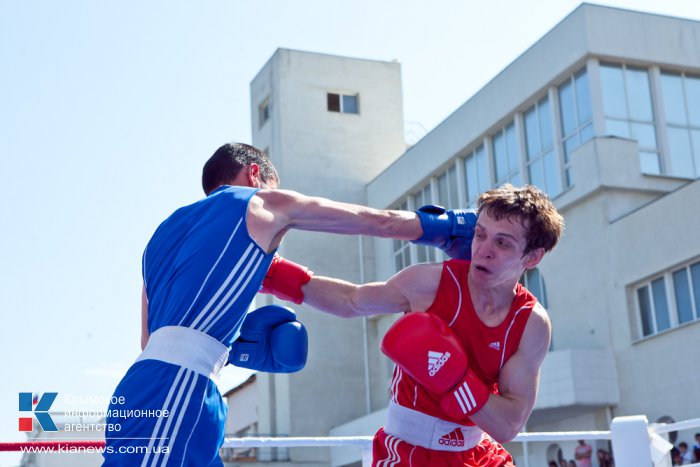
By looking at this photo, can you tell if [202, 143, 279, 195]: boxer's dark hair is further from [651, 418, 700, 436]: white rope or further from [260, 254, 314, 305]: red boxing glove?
[651, 418, 700, 436]: white rope

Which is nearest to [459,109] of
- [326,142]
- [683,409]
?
[326,142]

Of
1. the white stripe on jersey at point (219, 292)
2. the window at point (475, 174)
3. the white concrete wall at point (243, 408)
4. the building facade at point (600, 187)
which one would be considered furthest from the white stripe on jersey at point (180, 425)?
the white concrete wall at point (243, 408)

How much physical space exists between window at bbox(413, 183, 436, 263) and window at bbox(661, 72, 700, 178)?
257 inches

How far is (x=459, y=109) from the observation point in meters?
21.8

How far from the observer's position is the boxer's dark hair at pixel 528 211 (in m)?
3.28

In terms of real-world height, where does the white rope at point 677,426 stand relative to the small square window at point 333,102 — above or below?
below

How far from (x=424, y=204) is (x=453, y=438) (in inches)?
802

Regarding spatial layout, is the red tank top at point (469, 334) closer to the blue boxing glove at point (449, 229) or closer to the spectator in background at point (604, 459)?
the blue boxing glove at point (449, 229)

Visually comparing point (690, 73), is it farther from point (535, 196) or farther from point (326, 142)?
point (535, 196)

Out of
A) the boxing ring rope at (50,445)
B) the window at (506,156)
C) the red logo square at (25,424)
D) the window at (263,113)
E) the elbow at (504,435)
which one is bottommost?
the elbow at (504,435)

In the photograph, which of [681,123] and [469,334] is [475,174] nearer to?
[681,123]

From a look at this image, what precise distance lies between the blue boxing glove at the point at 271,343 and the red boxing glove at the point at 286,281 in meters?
0.25

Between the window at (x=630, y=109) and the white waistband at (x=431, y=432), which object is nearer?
the white waistband at (x=431, y=432)

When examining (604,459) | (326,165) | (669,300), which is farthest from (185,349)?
(326,165)
